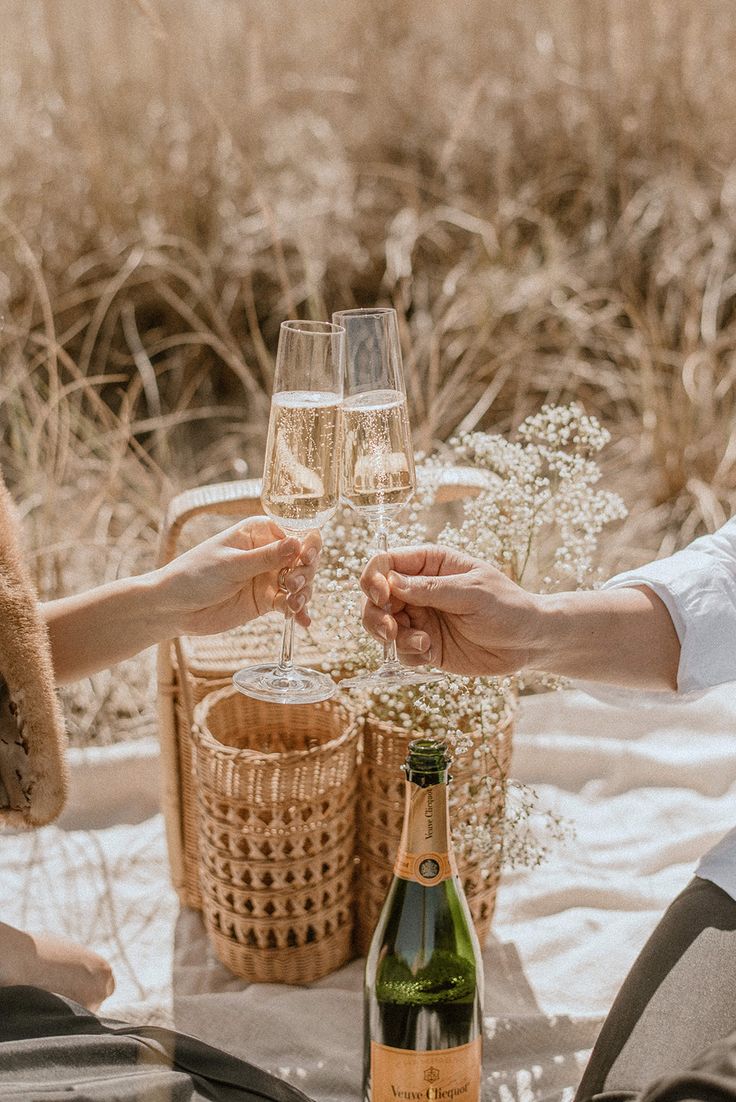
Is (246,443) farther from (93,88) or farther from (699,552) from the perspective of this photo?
(699,552)

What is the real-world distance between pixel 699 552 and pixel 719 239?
287 cm

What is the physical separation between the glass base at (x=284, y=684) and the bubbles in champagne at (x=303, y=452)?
23 centimetres

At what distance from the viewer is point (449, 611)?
4.89ft

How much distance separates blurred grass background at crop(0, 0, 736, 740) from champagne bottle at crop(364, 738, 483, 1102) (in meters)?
2.33

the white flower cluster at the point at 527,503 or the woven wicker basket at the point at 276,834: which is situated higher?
the white flower cluster at the point at 527,503

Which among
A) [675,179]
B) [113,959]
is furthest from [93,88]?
[113,959]

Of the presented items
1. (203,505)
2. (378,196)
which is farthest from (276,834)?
(378,196)

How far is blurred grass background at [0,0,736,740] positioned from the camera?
13.1ft

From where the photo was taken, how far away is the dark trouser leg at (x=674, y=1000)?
1.31 m

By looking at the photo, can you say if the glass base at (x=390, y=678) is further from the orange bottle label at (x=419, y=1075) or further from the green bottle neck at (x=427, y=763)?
the orange bottle label at (x=419, y=1075)

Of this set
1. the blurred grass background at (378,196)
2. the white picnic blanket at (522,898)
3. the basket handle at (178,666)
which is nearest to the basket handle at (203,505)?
the basket handle at (178,666)

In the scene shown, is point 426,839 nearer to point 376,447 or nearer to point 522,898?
point 376,447

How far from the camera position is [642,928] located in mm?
2133

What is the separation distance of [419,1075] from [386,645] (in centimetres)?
51
